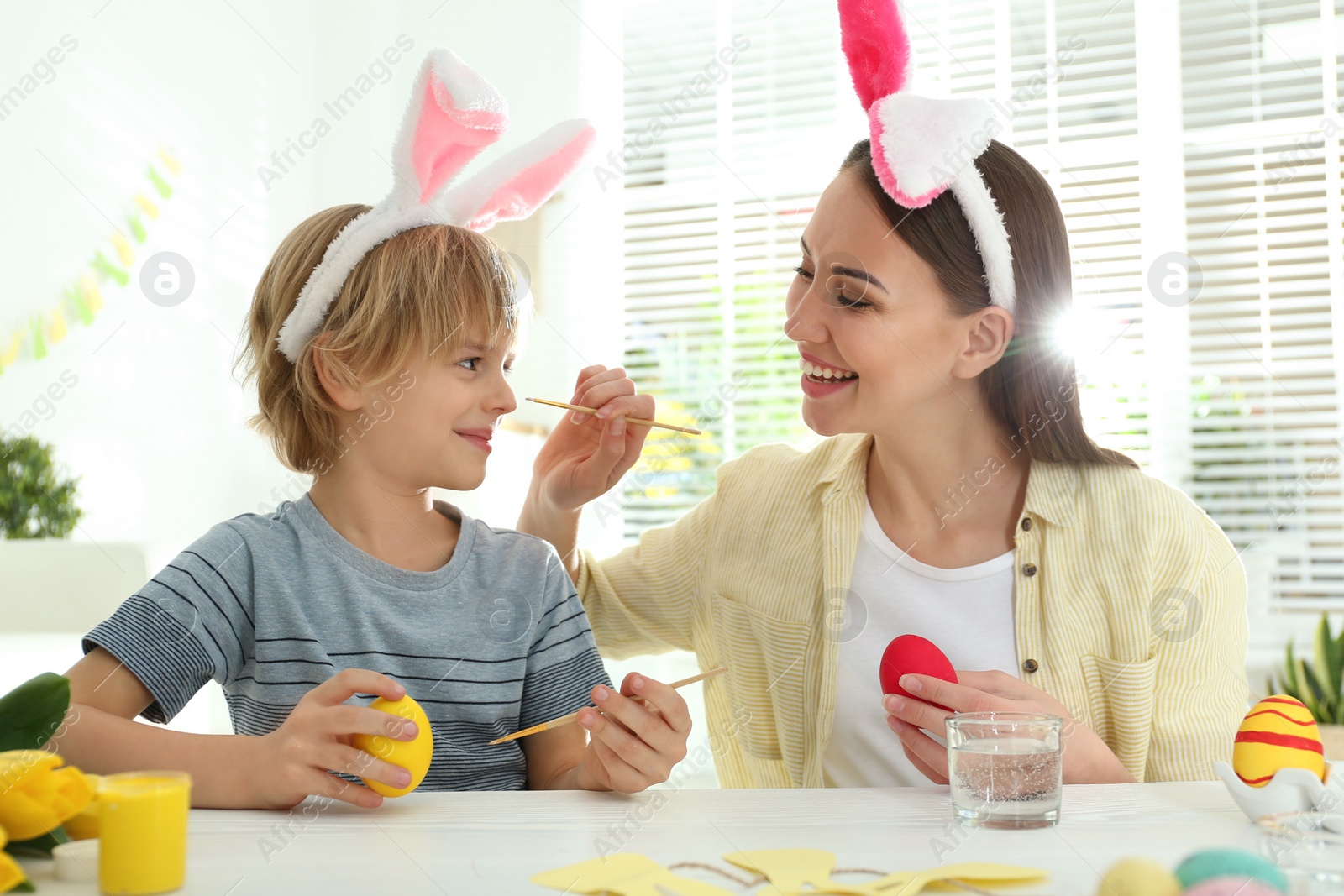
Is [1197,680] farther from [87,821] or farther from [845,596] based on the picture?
[87,821]

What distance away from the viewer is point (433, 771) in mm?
1020

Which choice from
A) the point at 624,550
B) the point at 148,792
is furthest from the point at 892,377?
the point at 148,792

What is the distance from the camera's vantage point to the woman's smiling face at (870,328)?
4.10ft

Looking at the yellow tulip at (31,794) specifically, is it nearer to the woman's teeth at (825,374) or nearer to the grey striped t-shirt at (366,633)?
the grey striped t-shirt at (366,633)

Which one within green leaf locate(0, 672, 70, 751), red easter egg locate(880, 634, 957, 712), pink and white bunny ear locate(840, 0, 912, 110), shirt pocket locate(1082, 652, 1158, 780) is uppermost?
pink and white bunny ear locate(840, 0, 912, 110)

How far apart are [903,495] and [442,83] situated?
75 centimetres

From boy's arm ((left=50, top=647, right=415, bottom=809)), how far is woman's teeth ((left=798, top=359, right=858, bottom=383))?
2.38 ft

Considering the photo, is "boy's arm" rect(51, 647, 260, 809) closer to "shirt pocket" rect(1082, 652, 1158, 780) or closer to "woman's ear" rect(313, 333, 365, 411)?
"woman's ear" rect(313, 333, 365, 411)

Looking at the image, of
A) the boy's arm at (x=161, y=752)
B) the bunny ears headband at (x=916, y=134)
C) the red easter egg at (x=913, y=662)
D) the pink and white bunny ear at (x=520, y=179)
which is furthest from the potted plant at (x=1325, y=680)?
the boy's arm at (x=161, y=752)

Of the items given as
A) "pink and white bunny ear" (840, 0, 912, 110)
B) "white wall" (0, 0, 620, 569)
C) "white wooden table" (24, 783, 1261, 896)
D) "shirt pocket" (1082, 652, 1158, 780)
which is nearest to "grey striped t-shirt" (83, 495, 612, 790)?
"white wooden table" (24, 783, 1261, 896)

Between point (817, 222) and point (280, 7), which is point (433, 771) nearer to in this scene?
point (817, 222)

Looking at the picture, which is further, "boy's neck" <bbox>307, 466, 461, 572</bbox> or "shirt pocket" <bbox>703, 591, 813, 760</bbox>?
"shirt pocket" <bbox>703, 591, 813, 760</bbox>

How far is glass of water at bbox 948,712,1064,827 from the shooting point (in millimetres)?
737

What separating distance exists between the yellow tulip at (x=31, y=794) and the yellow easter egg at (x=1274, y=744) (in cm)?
81
